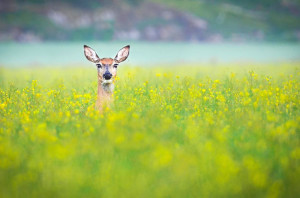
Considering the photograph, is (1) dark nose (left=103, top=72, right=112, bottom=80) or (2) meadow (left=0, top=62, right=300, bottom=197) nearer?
(2) meadow (left=0, top=62, right=300, bottom=197)

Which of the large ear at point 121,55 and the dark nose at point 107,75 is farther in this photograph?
the large ear at point 121,55

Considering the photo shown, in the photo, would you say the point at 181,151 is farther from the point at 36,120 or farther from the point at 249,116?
the point at 36,120

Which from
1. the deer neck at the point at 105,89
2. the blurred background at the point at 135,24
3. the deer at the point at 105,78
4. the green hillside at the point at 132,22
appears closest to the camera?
the deer at the point at 105,78

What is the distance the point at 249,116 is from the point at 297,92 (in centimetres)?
281

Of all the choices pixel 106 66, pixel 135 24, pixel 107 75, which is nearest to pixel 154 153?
pixel 107 75

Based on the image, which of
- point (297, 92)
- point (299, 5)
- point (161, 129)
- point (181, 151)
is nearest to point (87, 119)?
point (161, 129)

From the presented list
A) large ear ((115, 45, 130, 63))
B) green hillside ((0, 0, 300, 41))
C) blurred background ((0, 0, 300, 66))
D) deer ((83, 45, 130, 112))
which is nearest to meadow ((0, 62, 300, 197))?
deer ((83, 45, 130, 112))

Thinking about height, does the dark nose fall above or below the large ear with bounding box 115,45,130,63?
below

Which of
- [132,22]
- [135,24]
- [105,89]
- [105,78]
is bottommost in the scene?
[105,89]

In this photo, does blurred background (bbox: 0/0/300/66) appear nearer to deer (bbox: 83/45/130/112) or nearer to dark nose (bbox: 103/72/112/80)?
deer (bbox: 83/45/130/112)

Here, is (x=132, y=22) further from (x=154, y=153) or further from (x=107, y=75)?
(x=154, y=153)

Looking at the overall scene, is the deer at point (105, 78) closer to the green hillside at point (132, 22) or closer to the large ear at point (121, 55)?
the large ear at point (121, 55)

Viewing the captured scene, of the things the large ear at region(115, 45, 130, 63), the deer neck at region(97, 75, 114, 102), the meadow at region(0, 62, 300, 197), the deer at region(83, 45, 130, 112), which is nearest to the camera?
the meadow at region(0, 62, 300, 197)

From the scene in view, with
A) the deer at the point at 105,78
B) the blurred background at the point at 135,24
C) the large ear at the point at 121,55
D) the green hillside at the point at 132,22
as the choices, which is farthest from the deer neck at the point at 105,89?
the green hillside at the point at 132,22
